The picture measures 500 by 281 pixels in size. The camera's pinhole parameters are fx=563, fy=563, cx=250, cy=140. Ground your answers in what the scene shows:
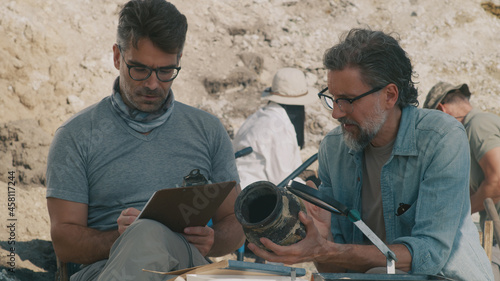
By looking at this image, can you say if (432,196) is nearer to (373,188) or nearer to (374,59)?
(373,188)

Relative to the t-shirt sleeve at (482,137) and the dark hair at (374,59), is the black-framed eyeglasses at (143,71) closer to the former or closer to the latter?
the dark hair at (374,59)

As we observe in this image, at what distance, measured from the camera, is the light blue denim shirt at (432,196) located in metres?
2.47

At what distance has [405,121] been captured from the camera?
2715 millimetres

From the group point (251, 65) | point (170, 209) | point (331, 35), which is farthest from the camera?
point (331, 35)

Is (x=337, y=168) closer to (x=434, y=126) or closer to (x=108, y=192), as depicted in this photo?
(x=434, y=126)

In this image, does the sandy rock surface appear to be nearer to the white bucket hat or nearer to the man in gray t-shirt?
the white bucket hat

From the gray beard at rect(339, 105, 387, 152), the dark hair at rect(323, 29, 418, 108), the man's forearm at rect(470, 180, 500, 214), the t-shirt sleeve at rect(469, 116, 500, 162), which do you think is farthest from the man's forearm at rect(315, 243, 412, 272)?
the t-shirt sleeve at rect(469, 116, 500, 162)

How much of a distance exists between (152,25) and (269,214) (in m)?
1.33

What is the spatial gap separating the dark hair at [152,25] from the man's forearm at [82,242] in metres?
0.98

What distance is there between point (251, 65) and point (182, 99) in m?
1.47

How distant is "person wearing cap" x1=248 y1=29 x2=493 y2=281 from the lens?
2447 mm

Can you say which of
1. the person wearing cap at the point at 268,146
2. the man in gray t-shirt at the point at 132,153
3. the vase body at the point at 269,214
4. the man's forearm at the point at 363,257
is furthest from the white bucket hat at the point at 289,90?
the vase body at the point at 269,214

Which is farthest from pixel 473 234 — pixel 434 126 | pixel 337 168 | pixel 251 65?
pixel 251 65

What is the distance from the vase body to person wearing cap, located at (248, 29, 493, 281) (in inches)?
7.1
